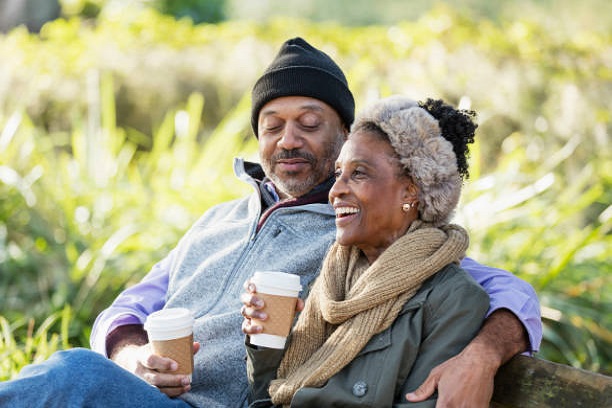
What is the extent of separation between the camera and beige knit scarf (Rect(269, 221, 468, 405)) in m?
2.23

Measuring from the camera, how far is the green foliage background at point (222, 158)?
4695mm

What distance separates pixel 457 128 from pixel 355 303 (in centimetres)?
66

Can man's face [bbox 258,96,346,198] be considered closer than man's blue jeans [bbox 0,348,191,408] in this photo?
No

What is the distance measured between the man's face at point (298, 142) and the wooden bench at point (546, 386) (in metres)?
1.15

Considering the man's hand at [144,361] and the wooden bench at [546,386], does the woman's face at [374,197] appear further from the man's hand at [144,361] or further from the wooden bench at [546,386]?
the man's hand at [144,361]

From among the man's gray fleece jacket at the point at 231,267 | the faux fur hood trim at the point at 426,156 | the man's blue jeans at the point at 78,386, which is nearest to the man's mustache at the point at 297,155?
the man's gray fleece jacket at the point at 231,267

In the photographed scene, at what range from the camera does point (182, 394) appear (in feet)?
9.02

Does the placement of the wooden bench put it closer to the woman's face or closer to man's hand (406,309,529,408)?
man's hand (406,309,529,408)

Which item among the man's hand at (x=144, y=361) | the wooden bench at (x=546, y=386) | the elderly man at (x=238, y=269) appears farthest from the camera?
the man's hand at (x=144, y=361)

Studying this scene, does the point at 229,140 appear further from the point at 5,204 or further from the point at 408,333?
the point at 408,333

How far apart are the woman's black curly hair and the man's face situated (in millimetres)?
677

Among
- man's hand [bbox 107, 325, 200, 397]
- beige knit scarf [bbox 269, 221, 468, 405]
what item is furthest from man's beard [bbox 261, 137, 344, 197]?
man's hand [bbox 107, 325, 200, 397]

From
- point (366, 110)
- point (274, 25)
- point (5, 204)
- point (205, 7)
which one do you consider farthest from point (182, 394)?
point (205, 7)

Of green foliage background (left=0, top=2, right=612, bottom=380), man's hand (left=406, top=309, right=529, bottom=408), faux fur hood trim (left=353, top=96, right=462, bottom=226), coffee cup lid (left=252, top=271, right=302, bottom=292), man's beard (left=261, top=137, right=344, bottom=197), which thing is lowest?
green foliage background (left=0, top=2, right=612, bottom=380)
